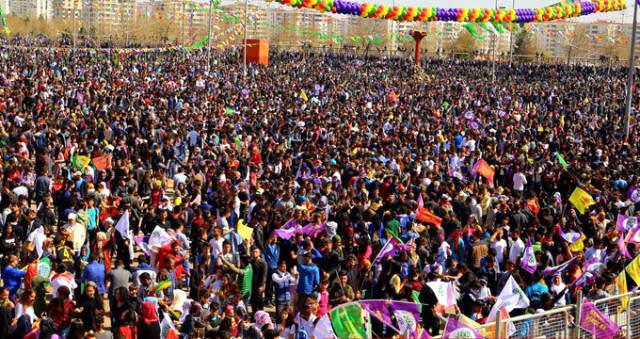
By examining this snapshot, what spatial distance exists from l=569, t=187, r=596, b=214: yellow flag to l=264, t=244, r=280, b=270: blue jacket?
528 centimetres

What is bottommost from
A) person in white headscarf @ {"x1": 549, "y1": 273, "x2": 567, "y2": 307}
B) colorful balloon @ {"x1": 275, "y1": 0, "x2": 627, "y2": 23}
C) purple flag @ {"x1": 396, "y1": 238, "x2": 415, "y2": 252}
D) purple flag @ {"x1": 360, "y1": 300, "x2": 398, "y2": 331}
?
person in white headscarf @ {"x1": 549, "y1": 273, "x2": 567, "y2": 307}

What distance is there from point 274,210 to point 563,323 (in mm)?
5696

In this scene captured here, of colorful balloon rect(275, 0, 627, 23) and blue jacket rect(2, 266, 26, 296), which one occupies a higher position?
colorful balloon rect(275, 0, 627, 23)

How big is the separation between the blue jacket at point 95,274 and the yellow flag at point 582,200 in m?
7.43

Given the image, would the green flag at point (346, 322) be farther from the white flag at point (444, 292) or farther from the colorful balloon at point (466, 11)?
the colorful balloon at point (466, 11)

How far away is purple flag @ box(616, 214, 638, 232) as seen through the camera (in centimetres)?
1245

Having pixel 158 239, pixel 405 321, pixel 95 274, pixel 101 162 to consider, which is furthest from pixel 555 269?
pixel 101 162

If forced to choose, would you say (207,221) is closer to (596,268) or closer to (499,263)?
(499,263)

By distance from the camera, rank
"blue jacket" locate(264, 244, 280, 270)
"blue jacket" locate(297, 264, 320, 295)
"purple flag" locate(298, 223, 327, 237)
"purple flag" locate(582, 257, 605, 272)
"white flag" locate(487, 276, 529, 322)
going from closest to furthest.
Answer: "white flag" locate(487, 276, 529, 322), "blue jacket" locate(297, 264, 320, 295), "purple flag" locate(582, 257, 605, 272), "blue jacket" locate(264, 244, 280, 270), "purple flag" locate(298, 223, 327, 237)

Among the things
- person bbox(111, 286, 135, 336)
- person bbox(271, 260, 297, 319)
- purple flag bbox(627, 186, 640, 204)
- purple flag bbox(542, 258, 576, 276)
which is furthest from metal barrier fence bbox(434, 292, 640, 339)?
purple flag bbox(627, 186, 640, 204)

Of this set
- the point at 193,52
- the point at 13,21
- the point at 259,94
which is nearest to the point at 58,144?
the point at 259,94

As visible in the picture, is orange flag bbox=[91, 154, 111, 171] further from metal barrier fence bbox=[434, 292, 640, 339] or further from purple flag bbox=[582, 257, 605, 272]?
metal barrier fence bbox=[434, 292, 640, 339]

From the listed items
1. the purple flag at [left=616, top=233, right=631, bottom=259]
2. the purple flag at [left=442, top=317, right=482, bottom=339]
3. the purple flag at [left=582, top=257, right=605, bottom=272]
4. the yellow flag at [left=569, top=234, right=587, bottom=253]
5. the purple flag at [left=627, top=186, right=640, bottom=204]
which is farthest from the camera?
the purple flag at [left=627, top=186, right=640, bottom=204]

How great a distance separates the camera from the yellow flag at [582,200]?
14.3 metres
